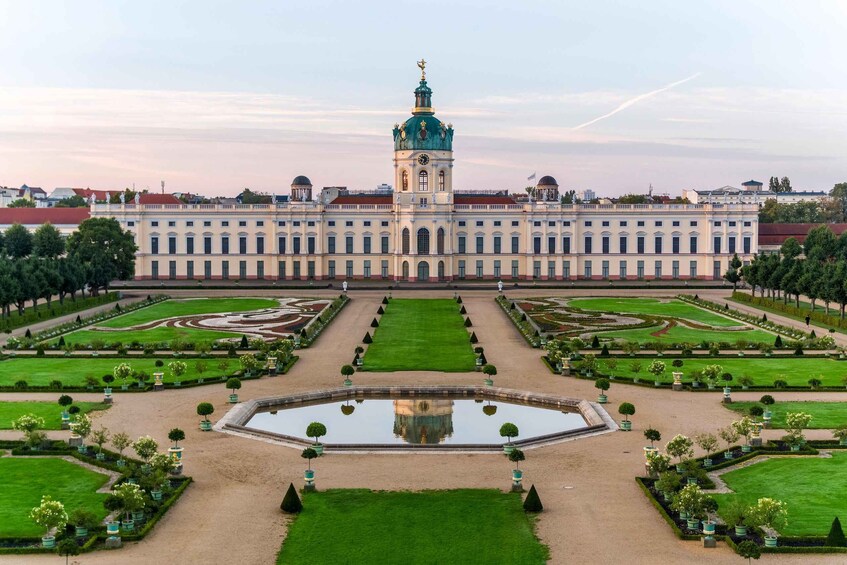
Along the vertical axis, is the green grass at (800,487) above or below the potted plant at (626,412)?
below

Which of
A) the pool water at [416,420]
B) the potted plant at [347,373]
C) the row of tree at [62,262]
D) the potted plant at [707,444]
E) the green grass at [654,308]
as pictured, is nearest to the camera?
the potted plant at [707,444]

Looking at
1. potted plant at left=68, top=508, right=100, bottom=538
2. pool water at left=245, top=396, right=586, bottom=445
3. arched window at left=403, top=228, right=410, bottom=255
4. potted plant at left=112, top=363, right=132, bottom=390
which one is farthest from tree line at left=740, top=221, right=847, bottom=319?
potted plant at left=68, top=508, right=100, bottom=538

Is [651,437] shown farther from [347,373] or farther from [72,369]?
[72,369]

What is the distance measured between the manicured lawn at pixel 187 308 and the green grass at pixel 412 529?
158 feet

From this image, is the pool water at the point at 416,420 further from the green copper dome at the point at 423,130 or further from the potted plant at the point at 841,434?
the green copper dome at the point at 423,130

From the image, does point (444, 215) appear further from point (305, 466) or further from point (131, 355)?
point (305, 466)

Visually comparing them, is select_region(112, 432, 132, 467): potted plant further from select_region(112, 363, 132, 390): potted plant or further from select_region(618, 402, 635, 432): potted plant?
select_region(618, 402, 635, 432): potted plant

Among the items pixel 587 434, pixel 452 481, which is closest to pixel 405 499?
pixel 452 481

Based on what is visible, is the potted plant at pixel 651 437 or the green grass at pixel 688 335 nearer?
the potted plant at pixel 651 437

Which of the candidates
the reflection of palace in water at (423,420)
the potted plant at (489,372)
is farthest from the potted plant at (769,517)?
the potted plant at (489,372)

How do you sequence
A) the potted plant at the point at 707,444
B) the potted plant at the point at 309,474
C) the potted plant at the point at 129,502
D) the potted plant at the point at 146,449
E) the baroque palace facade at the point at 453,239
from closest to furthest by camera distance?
the potted plant at the point at 129,502 < the potted plant at the point at 309,474 < the potted plant at the point at 146,449 < the potted plant at the point at 707,444 < the baroque palace facade at the point at 453,239

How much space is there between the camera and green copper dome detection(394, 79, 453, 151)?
11612 centimetres

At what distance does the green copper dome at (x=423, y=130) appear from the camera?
116m

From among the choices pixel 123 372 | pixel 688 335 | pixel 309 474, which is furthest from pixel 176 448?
pixel 688 335
